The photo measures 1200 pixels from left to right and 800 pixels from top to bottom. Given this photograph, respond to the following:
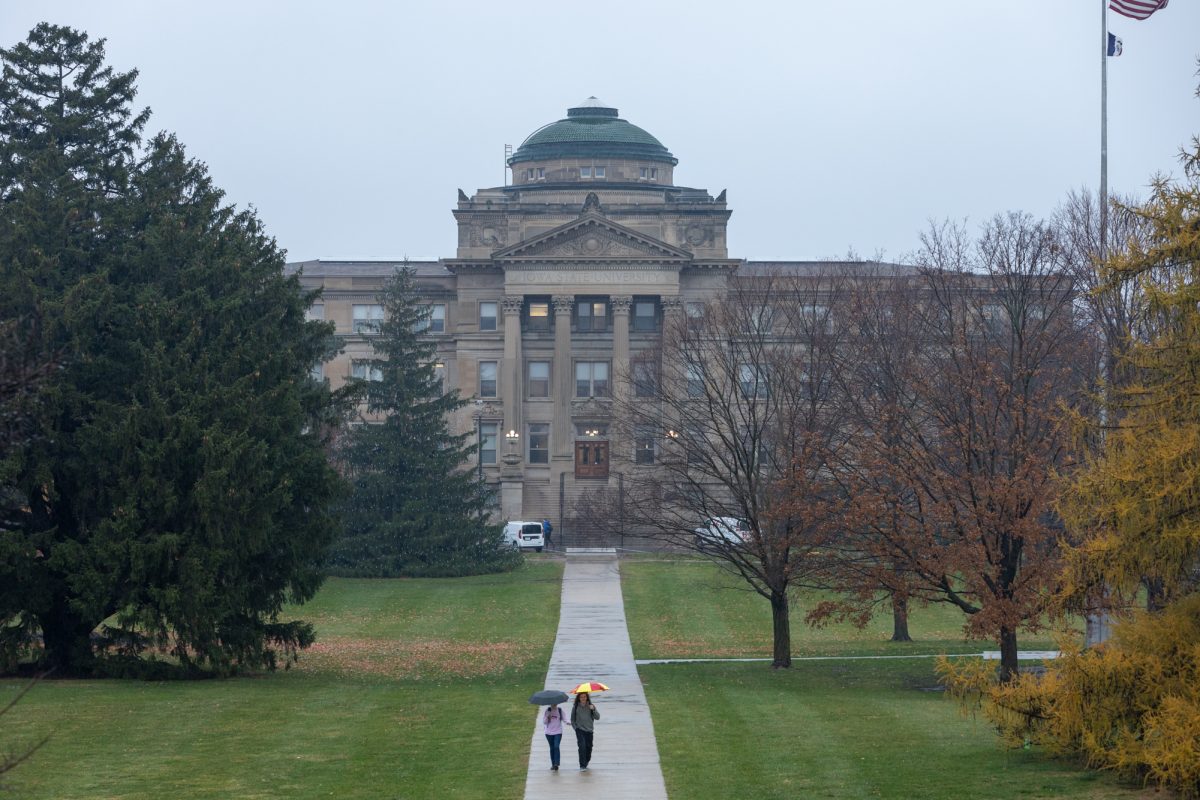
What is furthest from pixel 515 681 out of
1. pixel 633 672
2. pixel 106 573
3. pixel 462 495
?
pixel 462 495

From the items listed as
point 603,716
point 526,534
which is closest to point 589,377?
point 526,534

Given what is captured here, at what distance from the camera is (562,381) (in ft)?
297

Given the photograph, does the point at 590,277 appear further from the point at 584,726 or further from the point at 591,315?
the point at 584,726

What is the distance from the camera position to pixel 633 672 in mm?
36781

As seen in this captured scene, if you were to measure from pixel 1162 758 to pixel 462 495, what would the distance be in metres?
48.2

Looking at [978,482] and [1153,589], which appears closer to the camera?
[1153,589]

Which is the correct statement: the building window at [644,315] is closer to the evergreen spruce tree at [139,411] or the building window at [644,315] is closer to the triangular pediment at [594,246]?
the triangular pediment at [594,246]

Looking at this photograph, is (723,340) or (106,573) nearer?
(106,573)

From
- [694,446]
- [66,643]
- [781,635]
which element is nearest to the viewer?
[66,643]

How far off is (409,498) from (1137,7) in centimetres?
3888

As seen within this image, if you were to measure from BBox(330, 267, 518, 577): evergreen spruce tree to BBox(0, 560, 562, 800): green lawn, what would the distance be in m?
19.6

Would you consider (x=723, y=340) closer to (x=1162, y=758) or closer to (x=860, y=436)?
(x=860, y=436)

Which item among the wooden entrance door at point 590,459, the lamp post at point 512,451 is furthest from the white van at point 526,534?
the wooden entrance door at point 590,459

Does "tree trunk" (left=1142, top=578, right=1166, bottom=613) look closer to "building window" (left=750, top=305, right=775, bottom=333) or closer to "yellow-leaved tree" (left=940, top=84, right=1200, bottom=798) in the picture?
"yellow-leaved tree" (left=940, top=84, right=1200, bottom=798)
